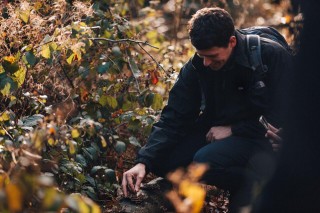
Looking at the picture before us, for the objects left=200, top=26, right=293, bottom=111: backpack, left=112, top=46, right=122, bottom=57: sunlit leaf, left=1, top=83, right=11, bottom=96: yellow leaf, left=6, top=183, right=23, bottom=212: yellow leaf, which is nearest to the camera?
left=6, top=183, right=23, bottom=212: yellow leaf

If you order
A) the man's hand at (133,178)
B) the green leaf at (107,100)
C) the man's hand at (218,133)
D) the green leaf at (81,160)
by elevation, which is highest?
the green leaf at (107,100)

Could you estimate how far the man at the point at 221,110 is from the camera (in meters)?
4.31

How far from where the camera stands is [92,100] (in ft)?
16.8

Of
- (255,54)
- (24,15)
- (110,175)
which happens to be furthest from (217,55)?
(24,15)

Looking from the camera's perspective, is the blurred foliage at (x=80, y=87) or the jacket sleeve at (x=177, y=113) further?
the jacket sleeve at (x=177, y=113)

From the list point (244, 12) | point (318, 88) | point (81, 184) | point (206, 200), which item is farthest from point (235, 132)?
point (244, 12)

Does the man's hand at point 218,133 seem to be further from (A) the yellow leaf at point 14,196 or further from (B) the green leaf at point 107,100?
(A) the yellow leaf at point 14,196

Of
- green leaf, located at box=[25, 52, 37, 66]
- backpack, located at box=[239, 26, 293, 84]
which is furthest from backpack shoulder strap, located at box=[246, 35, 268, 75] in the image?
green leaf, located at box=[25, 52, 37, 66]

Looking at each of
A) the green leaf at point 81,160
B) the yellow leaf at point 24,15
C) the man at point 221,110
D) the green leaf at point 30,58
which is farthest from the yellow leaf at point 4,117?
the man at point 221,110

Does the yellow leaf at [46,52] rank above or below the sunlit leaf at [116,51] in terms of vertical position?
above

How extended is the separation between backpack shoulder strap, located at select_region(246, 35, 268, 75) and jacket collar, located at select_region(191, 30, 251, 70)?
3 cm

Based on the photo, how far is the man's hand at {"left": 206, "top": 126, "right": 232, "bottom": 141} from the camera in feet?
14.8

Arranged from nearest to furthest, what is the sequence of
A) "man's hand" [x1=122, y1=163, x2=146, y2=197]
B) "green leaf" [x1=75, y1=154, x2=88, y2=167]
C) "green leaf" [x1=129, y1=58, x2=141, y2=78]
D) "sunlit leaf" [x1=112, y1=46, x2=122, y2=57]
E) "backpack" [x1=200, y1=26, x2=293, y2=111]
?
"man's hand" [x1=122, y1=163, x2=146, y2=197]
"backpack" [x1=200, y1=26, x2=293, y2=111]
"green leaf" [x1=75, y1=154, x2=88, y2=167]
"sunlit leaf" [x1=112, y1=46, x2=122, y2=57]
"green leaf" [x1=129, y1=58, x2=141, y2=78]

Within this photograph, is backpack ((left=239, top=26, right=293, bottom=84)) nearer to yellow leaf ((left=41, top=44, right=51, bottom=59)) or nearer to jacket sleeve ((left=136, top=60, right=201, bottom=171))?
jacket sleeve ((left=136, top=60, right=201, bottom=171))
